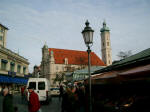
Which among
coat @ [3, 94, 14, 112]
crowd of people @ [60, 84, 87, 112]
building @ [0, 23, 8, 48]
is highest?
building @ [0, 23, 8, 48]

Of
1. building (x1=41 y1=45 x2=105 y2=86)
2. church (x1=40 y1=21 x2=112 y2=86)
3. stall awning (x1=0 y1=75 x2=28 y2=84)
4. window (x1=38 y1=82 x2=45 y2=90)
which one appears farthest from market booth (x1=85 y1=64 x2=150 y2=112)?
building (x1=41 y1=45 x2=105 y2=86)

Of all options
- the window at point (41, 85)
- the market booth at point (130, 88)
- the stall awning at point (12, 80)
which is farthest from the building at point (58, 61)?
the market booth at point (130, 88)

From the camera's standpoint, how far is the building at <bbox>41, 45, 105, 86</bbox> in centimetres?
7169

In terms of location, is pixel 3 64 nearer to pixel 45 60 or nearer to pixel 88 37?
pixel 88 37

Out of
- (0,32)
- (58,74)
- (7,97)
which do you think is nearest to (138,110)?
(7,97)

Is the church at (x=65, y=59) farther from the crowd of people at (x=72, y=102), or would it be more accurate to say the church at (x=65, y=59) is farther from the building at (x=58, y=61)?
the crowd of people at (x=72, y=102)

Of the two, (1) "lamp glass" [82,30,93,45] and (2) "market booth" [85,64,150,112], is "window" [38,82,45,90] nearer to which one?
(2) "market booth" [85,64,150,112]

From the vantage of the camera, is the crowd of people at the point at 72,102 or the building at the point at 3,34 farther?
the building at the point at 3,34

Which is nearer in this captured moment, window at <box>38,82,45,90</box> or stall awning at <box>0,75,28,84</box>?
window at <box>38,82,45,90</box>

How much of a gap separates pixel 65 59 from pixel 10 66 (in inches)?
1570

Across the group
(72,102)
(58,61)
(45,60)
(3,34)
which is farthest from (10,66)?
(45,60)

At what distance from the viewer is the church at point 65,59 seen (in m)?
71.7

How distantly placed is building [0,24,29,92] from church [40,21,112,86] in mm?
25344

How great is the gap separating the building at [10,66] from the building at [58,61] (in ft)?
83.7
